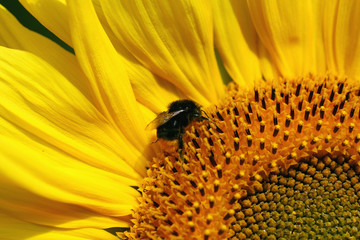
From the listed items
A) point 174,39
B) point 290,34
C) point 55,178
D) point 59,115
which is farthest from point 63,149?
point 290,34

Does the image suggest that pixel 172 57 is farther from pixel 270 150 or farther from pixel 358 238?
pixel 358 238

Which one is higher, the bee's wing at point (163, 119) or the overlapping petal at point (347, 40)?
the overlapping petal at point (347, 40)

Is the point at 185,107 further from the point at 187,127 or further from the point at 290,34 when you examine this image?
the point at 290,34

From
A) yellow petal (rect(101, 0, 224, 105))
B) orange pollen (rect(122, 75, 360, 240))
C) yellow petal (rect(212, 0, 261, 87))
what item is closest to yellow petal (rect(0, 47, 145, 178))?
orange pollen (rect(122, 75, 360, 240))

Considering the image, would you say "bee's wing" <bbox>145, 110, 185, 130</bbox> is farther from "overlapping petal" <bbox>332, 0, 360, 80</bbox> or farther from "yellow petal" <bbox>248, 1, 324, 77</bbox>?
"overlapping petal" <bbox>332, 0, 360, 80</bbox>

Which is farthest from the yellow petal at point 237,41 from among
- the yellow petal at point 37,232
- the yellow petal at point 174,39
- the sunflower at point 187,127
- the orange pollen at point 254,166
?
the yellow petal at point 37,232

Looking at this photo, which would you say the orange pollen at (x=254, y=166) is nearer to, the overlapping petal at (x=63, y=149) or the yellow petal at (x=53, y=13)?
the overlapping petal at (x=63, y=149)

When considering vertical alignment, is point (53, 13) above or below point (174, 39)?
above
